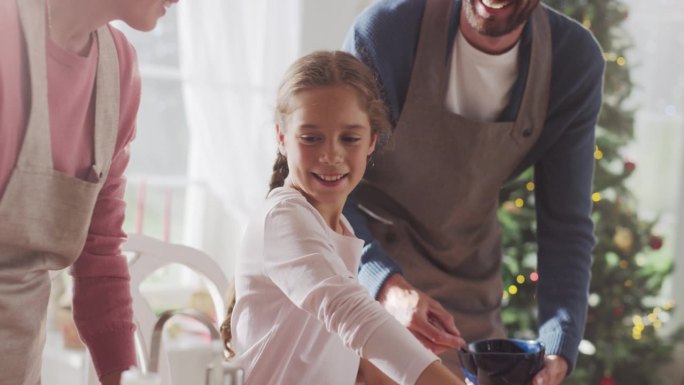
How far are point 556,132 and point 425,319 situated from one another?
0.55 m

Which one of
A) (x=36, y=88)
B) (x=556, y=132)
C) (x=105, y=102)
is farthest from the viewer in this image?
(x=556, y=132)

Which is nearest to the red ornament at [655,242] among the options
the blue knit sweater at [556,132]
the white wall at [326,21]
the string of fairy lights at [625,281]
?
the string of fairy lights at [625,281]

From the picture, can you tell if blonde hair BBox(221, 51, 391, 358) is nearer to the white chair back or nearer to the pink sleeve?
the pink sleeve

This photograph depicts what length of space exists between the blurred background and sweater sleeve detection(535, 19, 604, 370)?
1547 mm

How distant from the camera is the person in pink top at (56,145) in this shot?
0.93 m


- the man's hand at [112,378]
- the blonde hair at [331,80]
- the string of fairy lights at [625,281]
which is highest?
the blonde hair at [331,80]

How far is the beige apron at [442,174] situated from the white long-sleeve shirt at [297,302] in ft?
1.10

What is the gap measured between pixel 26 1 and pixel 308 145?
38 cm

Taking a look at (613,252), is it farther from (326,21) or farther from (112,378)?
(112,378)

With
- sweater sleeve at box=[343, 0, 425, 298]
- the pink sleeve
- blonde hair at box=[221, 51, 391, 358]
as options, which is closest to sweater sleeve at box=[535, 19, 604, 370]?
sweater sleeve at box=[343, 0, 425, 298]

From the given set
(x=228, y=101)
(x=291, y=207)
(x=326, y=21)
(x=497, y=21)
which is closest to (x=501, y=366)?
(x=291, y=207)

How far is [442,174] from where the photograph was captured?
1.54m

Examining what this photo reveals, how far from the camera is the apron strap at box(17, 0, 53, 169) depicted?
924 mm

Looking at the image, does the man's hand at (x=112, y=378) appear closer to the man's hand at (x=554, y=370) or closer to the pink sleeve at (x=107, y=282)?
the pink sleeve at (x=107, y=282)
